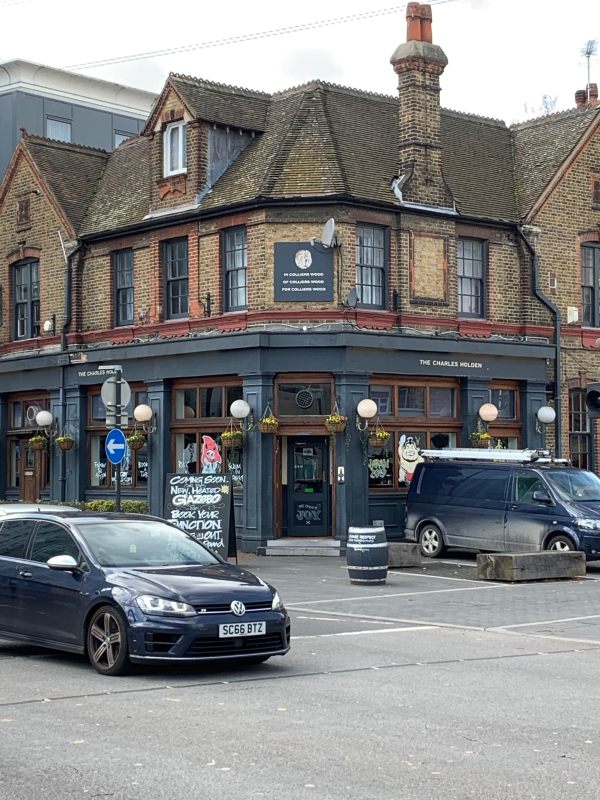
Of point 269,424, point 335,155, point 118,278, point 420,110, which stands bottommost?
point 269,424

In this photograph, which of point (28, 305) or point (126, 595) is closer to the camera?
point (126, 595)

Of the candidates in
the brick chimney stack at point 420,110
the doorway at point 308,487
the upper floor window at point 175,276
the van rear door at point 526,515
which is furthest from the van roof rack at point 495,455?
the upper floor window at point 175,276

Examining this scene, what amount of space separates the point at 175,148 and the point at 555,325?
976cm

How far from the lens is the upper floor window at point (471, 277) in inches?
1133

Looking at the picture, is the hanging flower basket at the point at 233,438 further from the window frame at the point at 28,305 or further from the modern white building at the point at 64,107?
the modern white building at the point at 64,107

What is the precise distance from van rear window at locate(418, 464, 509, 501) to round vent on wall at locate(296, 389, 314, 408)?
2.82m

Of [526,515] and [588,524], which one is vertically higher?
[526,515]

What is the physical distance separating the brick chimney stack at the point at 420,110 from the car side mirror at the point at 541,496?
7.54m

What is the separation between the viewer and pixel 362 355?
2670cm

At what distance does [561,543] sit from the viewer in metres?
23.3

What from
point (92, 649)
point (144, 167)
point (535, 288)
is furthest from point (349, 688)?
point (144, 167)

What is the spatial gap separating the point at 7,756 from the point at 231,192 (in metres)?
20.8

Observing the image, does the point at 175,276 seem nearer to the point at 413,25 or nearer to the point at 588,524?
the point at 413,25

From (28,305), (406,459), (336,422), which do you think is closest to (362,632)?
(336,422)
